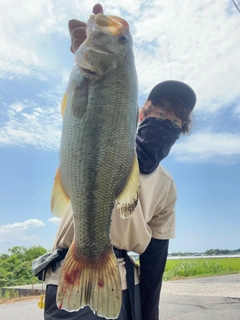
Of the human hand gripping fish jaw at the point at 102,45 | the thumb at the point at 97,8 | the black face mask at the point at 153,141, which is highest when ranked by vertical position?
the thumb at the point at 97,8

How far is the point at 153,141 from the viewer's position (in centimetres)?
238

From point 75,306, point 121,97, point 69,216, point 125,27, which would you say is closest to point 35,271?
point 69,216

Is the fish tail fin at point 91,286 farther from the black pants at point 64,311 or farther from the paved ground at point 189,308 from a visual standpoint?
the paved ground at point 189,308

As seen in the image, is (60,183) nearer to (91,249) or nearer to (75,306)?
(91,249)

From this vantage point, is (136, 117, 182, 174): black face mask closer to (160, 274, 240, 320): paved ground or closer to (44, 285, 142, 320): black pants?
(44, 285, 142, 320): black pants

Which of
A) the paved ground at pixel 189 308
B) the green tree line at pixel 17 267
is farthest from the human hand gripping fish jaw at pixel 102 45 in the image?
the green tree line at pixel 17 267

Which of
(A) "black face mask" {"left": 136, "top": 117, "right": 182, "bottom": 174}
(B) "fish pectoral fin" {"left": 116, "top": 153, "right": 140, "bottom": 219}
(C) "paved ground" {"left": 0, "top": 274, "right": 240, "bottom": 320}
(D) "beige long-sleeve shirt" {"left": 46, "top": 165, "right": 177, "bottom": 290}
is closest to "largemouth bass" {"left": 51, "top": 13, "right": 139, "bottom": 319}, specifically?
(B) "fish pectoral fin" {"left": 116, "top": 153, "right": 140, "bottom": 219}

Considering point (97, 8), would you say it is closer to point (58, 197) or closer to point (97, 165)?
point (97, 165)

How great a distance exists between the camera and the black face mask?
238 cm

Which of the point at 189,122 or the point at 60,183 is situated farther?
the point at 189,122

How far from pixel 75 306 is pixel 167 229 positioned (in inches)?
50.6

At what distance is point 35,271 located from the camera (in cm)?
227

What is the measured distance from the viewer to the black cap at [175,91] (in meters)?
2.68

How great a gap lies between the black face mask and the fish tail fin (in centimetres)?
88
